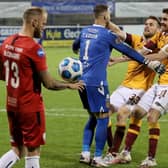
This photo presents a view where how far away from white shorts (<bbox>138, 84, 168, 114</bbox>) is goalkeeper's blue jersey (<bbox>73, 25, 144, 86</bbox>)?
2.02ft

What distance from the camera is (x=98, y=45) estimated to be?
27.7 feet

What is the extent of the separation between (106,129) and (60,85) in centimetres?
215

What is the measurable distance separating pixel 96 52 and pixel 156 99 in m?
1.02

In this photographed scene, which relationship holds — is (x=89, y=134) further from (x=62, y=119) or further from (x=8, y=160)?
(x=62, y=119)

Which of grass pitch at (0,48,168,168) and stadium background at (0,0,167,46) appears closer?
grass pitch at (0,48,168,168)

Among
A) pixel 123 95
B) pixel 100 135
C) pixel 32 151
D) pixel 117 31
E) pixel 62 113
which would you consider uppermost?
pixel 117 31

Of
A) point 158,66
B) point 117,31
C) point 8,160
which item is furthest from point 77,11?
point 8,160

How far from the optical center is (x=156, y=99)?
331 inches

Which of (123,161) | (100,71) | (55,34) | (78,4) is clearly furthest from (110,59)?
(78,4)

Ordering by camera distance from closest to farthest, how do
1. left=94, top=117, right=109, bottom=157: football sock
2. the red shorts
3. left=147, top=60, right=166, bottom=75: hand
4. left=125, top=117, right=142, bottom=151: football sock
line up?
the red shorts, left=147, top=60, right=166, bottom=75: hand, left=94, top=117, right=109, bottom=157: football sock, left=125, top=117, right=142, bottom=151: football sock

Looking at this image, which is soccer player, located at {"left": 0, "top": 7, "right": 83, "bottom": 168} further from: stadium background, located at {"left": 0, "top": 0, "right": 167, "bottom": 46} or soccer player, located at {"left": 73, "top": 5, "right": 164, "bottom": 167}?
stadium background, located at {"left": 0, "top": 0, "right": 167, "bottom": 46}

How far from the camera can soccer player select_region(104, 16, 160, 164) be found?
8906 mm

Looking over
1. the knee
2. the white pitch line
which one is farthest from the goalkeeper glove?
the white pitch line

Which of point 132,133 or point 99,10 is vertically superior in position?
point 99,10
